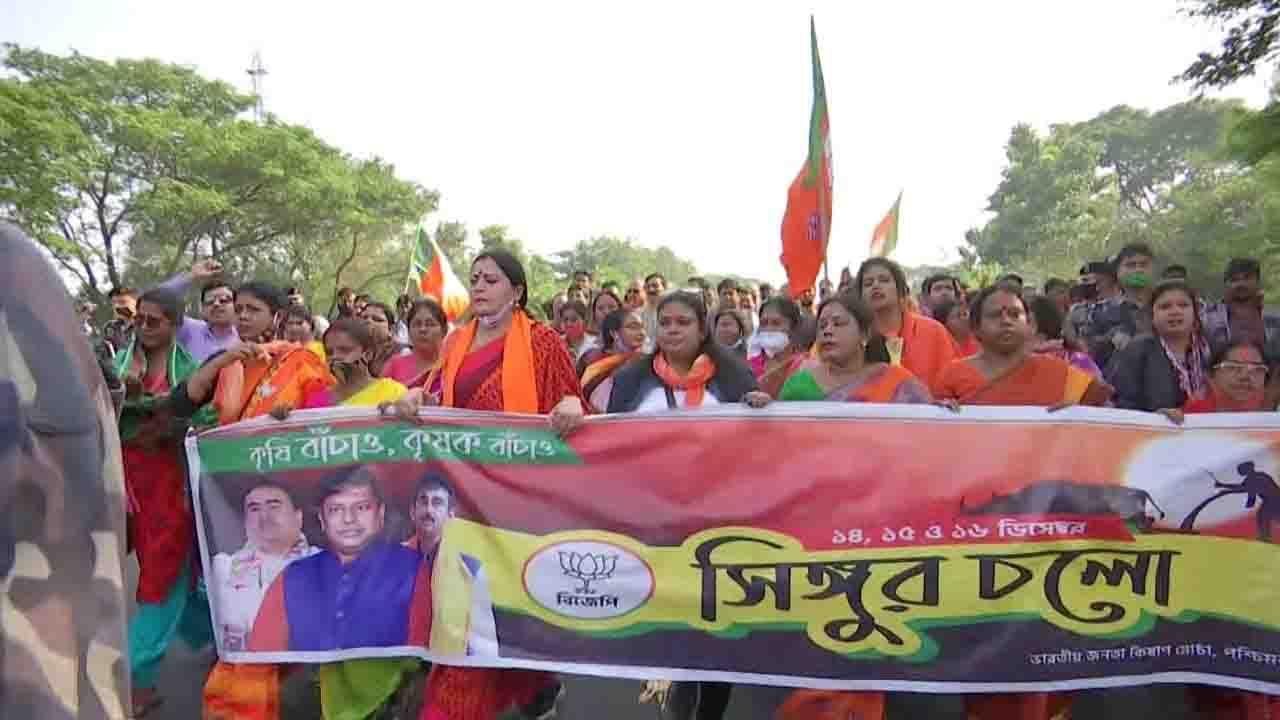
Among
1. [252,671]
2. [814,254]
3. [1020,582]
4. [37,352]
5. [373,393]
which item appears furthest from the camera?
[814,254]

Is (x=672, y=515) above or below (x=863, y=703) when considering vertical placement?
above

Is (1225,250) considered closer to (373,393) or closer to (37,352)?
(373,393)

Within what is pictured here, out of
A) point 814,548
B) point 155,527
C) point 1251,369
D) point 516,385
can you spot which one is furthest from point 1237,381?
point 155,527

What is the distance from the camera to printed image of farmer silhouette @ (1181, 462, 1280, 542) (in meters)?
3.07

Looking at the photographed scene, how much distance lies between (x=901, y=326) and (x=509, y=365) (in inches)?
74.3

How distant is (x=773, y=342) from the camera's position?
228 inches

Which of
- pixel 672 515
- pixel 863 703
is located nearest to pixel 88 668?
pixel 672 515

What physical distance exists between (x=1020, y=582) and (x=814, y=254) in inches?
157

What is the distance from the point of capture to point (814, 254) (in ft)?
22.2

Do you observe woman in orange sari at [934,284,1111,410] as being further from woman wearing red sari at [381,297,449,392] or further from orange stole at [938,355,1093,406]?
woman wearing red sari at [381,297,449,392]

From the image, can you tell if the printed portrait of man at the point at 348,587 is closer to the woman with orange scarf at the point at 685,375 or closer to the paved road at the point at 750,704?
the paved road at the point at 750,704

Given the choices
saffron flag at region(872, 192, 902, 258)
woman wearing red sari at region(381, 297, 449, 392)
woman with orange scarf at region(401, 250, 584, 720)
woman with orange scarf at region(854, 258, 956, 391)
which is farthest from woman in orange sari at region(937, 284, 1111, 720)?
saffron flag at region(872, 192, 902, 258)

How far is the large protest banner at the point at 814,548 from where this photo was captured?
303 cm

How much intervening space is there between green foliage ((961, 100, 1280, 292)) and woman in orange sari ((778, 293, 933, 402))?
9012 mm
